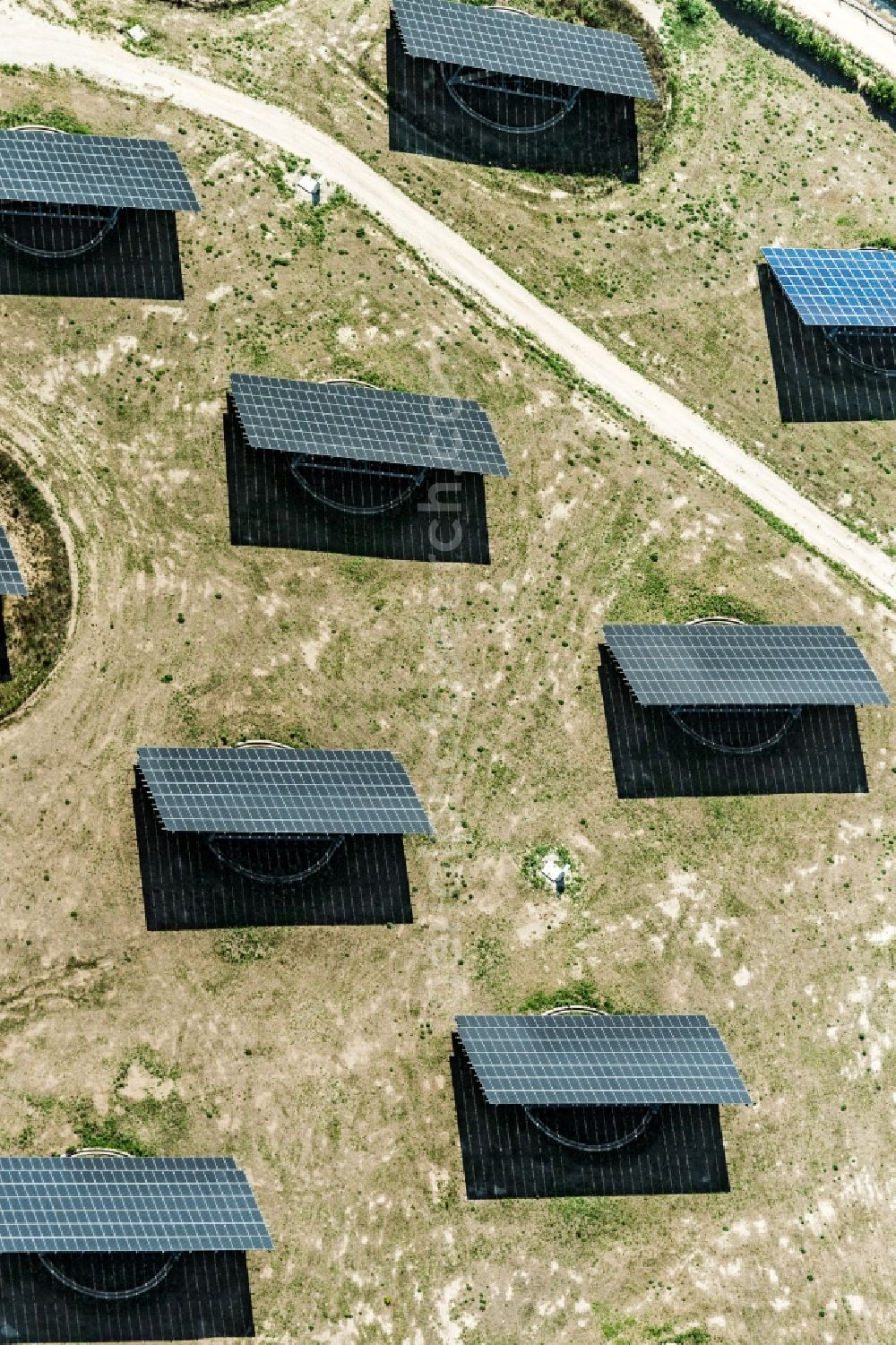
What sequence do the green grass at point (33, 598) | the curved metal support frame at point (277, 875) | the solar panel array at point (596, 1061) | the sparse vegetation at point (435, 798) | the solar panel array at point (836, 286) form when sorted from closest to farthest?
the solar panel array at point (596, 1061), the sparse vegetation at point (435, 798), the curved metal support frame at point (277, 875), the green grass at point (33, 598), the solar panel array at point (836, 286)

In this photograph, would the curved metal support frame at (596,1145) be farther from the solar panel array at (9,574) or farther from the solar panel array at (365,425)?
the solar panel array at (9,574)

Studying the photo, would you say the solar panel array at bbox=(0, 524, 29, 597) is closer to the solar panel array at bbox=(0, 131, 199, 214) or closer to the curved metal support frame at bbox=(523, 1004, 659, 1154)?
the solar panel array at bbox=(0, 131, 199, 214)

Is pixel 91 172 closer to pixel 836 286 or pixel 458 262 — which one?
pixel 458 262

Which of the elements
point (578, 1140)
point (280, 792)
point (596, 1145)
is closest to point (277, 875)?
point (280, 792)

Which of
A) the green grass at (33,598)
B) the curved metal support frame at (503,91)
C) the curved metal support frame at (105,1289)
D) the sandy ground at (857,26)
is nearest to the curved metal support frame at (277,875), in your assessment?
the green grass at (33,598)

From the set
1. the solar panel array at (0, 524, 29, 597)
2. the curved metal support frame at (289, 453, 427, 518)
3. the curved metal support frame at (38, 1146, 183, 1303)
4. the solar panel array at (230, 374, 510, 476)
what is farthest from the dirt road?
the curved metal support frame at (38, 1146, 183, 1303)

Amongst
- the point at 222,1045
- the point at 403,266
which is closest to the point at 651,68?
the point at 403,266

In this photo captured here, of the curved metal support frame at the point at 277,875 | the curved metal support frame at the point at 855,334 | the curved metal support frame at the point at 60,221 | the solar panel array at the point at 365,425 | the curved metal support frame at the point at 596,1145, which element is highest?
the curved metal support frame at the point at 60,221
